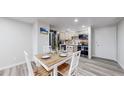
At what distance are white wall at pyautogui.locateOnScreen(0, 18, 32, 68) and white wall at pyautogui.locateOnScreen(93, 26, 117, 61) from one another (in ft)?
11.8

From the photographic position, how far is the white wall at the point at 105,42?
3.92 meters

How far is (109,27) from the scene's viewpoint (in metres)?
4.01

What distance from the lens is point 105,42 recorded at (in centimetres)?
421

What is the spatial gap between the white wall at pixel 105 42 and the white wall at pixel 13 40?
11.8ft

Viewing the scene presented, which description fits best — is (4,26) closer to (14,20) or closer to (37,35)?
(14,20)

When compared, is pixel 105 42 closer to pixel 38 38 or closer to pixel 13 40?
pixel 38 38

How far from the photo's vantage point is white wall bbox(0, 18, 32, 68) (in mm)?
2555

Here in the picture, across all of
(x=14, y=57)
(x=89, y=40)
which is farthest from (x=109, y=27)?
(x=14, y=57)

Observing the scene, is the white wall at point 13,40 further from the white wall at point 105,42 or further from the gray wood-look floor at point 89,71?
the white wall at point 105,42

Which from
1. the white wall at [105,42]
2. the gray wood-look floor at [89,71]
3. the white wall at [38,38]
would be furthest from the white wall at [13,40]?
the white wall at [105,42]

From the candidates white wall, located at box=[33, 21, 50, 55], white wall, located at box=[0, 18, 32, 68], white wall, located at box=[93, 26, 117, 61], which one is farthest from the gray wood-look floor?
white wall, located at box=[93, 26, 117, 61]

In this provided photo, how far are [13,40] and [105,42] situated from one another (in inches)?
168

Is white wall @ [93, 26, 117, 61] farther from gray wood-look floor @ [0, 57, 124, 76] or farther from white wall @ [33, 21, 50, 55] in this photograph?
white wall @ [33, 21, 50, 55]
